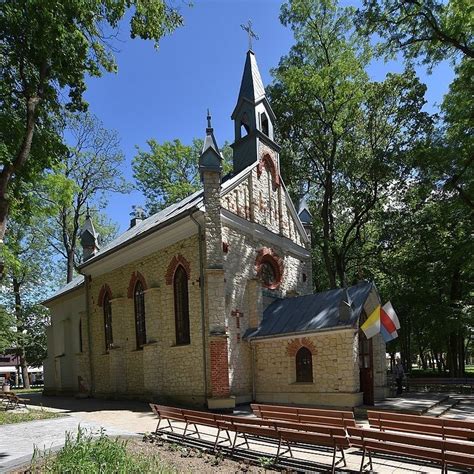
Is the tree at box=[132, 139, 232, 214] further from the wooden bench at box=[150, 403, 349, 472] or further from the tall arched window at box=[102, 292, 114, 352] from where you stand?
the wooden bench at box=[150, 403, 349, 472]

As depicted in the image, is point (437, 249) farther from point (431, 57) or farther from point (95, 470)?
point (95, 470)

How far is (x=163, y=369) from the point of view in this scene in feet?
55.2

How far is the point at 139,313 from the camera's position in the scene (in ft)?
62.5

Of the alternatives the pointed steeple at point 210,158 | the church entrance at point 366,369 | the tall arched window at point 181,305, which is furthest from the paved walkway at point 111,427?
the pointed steeple at point 210,158

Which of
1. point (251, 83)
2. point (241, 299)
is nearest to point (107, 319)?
point (241, 299)

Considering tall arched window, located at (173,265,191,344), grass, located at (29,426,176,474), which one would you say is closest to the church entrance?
tall arched window, located at (173,265,191,344)

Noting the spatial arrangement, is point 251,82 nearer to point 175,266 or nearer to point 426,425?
point 175,266

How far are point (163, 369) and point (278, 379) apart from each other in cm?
454

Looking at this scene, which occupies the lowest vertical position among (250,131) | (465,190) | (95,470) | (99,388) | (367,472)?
(99,388)

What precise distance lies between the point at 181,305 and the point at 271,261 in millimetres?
4342

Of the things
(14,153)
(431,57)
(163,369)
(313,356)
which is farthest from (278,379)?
(431,57)

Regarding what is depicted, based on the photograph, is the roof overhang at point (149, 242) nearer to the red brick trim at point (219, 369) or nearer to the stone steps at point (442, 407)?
the red brick trim at point (219, 369)

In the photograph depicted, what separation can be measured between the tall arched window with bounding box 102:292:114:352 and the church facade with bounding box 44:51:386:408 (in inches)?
2.5

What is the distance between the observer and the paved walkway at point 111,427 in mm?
7578
